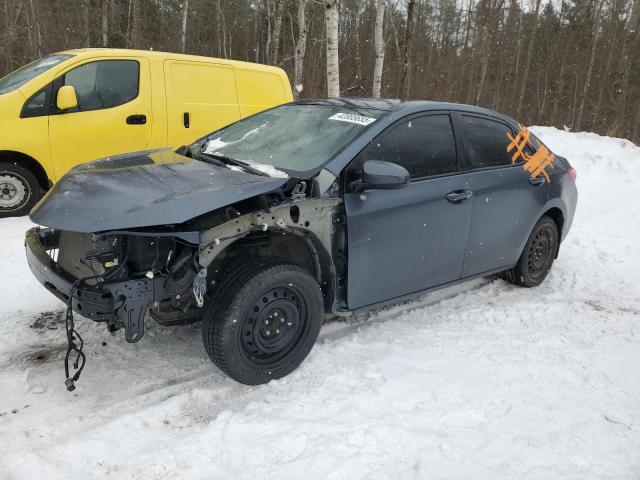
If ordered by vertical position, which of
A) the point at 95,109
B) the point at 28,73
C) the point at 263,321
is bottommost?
the point at 263,321

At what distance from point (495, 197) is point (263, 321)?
2.17 metres

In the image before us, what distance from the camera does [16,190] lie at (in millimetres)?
5902

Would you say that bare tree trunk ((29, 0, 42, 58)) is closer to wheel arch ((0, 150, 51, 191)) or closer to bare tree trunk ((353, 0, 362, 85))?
wheel arch ((0, 150, 51, 191))

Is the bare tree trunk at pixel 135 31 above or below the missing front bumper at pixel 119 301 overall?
above

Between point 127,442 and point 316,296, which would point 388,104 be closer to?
point 316,296

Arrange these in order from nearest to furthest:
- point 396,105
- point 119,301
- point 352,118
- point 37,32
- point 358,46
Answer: point 119,301 < point 352,118 < point 396,105 < point 37,32 < point 358,46

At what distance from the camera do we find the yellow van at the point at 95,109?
18.9 ft

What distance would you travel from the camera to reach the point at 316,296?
3.04 m

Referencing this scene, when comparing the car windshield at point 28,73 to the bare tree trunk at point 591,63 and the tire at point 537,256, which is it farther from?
the bare tree trunk at point 591,63

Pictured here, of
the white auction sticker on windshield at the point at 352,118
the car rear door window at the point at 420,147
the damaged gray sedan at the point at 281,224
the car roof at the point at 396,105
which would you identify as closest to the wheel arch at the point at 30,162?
the damaged gray sedan at the point at 281,224

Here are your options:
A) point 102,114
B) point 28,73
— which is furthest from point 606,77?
point 28,73

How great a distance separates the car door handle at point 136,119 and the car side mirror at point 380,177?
425 cm

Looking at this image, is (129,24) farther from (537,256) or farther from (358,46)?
(537,256)

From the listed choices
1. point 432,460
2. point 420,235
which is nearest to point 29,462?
point 432,460
